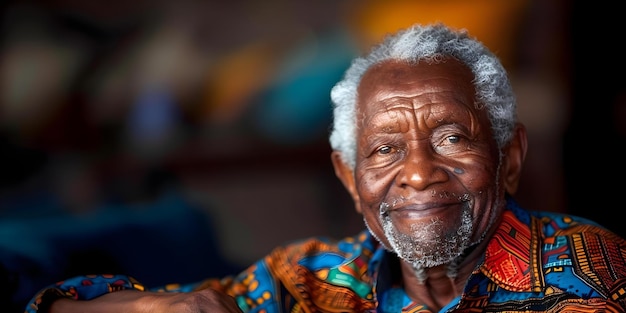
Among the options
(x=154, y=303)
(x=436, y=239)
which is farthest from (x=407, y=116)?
(x=154, y=303)

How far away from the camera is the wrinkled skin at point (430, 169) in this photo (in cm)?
252

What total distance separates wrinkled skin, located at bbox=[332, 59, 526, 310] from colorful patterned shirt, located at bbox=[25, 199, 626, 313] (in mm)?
118

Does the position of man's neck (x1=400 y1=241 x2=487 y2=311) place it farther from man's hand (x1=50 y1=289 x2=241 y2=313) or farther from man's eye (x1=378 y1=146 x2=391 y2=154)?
man's hand (x1=50 y1=289 x2=241 y2=313)

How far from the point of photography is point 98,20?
4.94 metres

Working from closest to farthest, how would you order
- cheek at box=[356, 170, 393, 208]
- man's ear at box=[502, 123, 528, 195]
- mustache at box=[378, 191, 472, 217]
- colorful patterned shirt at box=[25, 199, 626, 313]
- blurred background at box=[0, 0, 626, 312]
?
colorful patterned shirt at box=[25, 199, 626, 313], mustache at box=[378, 191, 472, 217], cheek at box=[356, 170, 393, 208], man's ear at box=[502, 123, 528, 195], blurred background at box=[0, 0, 626, 312]

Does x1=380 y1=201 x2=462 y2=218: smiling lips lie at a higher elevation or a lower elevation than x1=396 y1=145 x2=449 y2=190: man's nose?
lower

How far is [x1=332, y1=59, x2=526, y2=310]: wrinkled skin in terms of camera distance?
2.52m

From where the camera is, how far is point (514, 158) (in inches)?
111

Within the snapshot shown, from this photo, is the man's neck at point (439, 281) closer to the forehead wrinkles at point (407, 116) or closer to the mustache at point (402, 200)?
the mustache at point (402, 200)

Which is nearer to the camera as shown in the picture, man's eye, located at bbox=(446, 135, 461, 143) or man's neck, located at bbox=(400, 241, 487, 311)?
man's eye, located at bbox=(446, 135, 461, 143)

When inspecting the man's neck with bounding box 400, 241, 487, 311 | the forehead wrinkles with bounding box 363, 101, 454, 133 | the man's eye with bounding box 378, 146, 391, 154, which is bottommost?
the man's neck with bounding box 400, 241, 487, 311

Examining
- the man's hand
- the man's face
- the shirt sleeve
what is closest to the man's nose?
the man's face

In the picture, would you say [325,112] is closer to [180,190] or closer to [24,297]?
[180,190]

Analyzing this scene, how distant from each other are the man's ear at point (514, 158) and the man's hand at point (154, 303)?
0.99m
